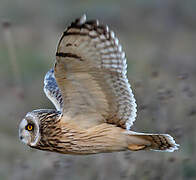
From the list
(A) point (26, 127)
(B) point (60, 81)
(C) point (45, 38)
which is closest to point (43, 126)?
(A) point (26, 127)

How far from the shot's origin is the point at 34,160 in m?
7.15

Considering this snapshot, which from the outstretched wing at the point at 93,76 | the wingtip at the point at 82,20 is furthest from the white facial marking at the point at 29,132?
the wingtip at the point at 82,20

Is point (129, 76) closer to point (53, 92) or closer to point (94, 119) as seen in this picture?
point (53, 92)

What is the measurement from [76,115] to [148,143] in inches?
21.9

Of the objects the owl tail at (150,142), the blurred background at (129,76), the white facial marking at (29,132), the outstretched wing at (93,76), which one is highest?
the outstretched wing at (93,76)

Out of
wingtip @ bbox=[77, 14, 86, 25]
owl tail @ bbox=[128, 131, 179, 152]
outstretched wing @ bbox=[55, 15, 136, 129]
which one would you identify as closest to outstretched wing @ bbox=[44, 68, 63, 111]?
outstretched wing @ bbox=[55, 15, 136, 129]

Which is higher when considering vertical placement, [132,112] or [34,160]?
[132,112]

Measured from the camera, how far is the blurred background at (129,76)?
20.6 feet

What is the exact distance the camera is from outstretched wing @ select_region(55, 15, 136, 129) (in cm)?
541

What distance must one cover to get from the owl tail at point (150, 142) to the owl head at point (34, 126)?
567 millimetres

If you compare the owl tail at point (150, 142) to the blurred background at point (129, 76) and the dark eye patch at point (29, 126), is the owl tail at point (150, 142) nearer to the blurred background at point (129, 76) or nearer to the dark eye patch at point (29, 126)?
the blurred background at point (129, 76)

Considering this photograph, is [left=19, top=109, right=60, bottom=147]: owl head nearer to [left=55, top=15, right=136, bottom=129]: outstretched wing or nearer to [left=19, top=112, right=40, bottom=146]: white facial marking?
[left=19, top=112, right=40, bottom=146]: white facial marking

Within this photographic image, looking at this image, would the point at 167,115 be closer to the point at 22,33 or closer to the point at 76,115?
the point at 76,115

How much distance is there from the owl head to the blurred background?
14.1 inches
